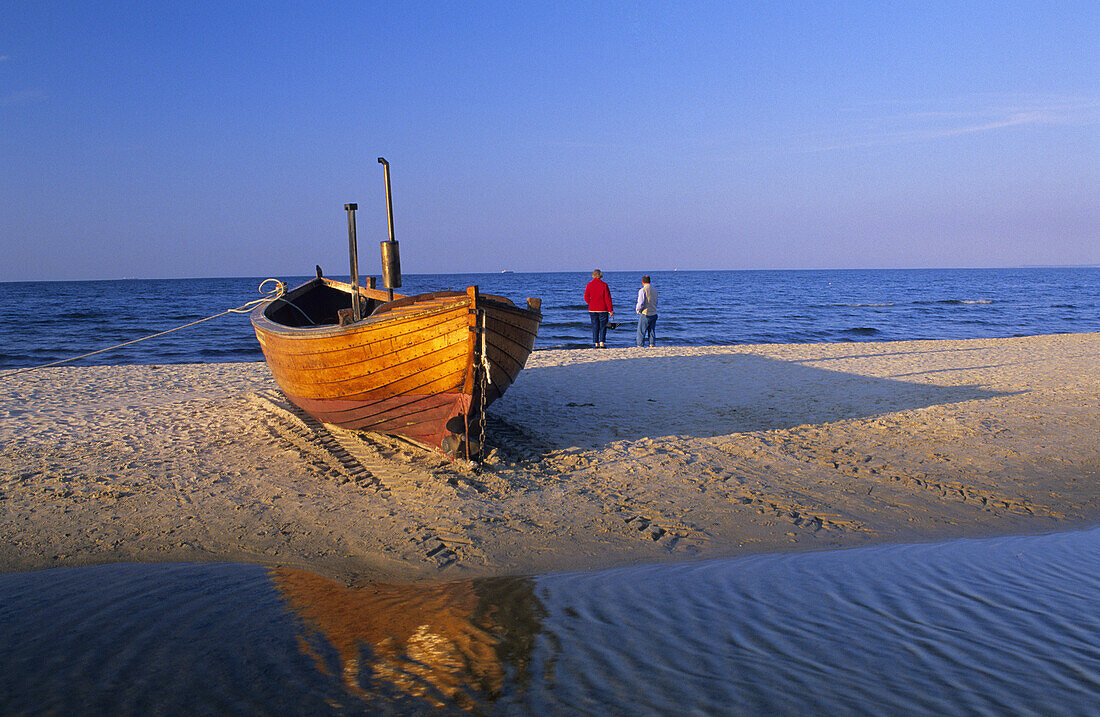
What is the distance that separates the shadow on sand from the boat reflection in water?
9.74 ft

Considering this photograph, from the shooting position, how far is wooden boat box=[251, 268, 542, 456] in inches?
222

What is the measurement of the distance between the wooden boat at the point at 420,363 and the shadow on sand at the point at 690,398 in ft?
3.90

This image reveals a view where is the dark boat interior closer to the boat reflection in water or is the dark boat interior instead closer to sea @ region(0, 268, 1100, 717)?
sea @ region(0, 268, 1100, 717)

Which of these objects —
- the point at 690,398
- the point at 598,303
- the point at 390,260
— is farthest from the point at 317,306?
the point at 598,303

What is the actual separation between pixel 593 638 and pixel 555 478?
2.38 meters

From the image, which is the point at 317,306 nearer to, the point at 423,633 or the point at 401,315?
the point at 401,315

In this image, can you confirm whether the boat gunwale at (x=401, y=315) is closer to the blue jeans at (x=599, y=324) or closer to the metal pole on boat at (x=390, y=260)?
the metal pole on boat at (x=390, y=260)

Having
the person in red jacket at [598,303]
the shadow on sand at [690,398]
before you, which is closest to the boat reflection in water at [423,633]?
the shadow on sand at [690,398]

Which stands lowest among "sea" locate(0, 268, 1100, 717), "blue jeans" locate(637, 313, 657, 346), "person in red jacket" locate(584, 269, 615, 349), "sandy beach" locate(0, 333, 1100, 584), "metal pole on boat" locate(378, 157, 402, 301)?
"sea" locate(0, 268, 1100, 717)

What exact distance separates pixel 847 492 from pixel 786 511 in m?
0.73

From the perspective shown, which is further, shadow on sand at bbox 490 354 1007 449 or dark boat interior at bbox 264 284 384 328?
dark boat interior at bbox 264 284 384 328

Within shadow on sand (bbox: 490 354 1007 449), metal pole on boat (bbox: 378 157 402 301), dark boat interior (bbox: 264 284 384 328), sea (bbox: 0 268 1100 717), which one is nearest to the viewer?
sea (bbox: 0 268 1100 717)

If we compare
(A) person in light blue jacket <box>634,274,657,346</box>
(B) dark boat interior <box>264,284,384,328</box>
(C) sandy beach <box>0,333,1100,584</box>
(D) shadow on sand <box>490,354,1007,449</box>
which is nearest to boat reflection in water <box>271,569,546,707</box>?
(C) sandy beach <box>0,333,1100,584</box>

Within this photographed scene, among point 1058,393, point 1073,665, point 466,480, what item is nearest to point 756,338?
point 1058,393
